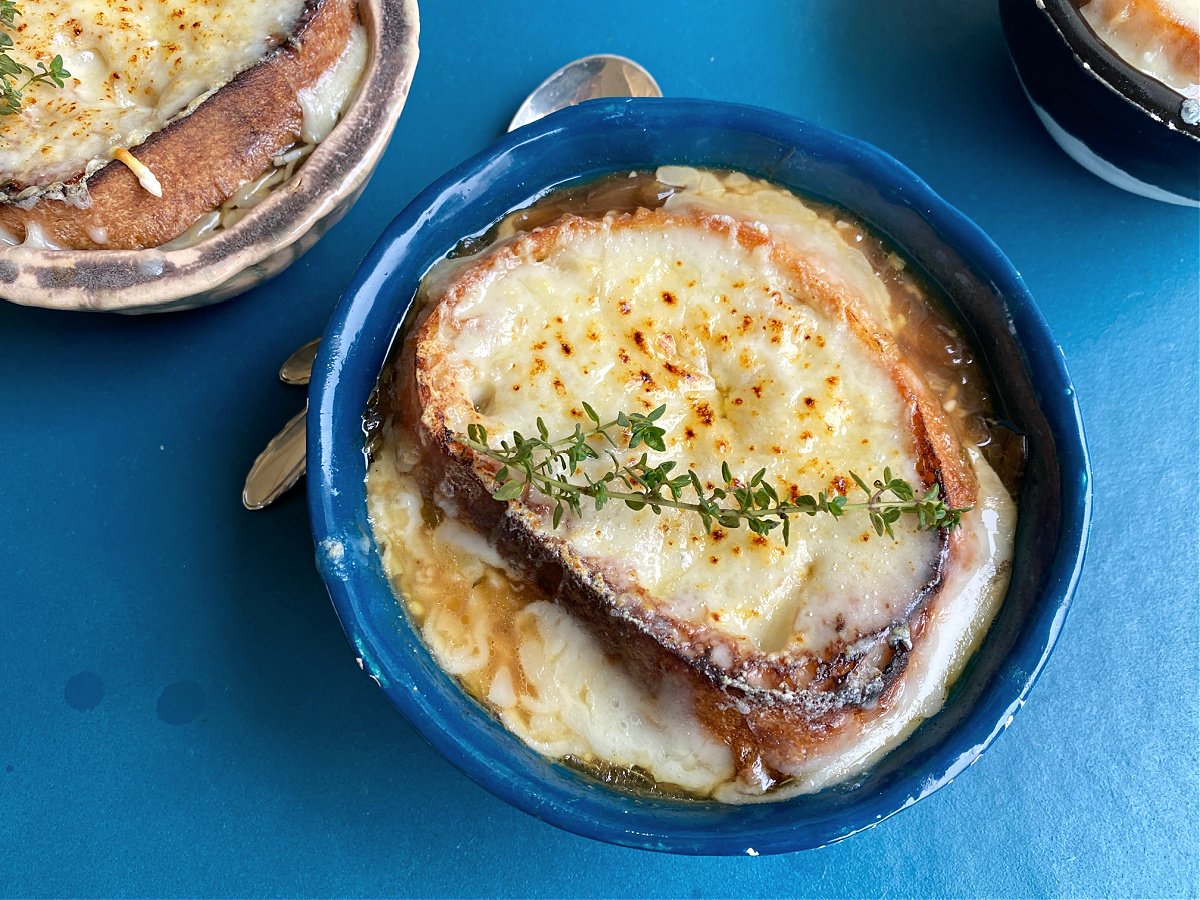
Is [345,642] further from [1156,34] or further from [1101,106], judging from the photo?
[1156,34]

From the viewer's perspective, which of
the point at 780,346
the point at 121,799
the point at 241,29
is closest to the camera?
the point at 780,346

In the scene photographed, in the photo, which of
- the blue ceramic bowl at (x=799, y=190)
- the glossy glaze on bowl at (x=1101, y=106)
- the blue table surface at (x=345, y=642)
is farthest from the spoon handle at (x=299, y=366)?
the glossy glaze on bowl at (x=1101, y=106)

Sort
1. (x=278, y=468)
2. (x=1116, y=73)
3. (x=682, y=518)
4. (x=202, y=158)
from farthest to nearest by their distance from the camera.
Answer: (x=278, y=468) → (x=1116, y=73) → (x=202, y=158) → (x=682, y=518)

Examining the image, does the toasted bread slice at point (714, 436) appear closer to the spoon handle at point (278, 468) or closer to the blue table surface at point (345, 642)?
the spoon handle at point (278, 468)

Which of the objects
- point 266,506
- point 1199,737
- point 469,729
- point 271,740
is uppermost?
point 1199,737

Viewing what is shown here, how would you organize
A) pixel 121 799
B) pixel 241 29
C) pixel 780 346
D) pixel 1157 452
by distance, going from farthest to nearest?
pixel 1157 452
pixel 121 799
pixel 241 29
pixel 780 346

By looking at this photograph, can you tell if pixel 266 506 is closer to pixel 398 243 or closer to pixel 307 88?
pixel 398 243

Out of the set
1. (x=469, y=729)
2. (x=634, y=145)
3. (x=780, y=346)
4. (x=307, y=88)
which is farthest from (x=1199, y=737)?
(x=307, y=88)

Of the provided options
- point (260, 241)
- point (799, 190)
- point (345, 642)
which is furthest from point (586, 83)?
point (345, 642)
